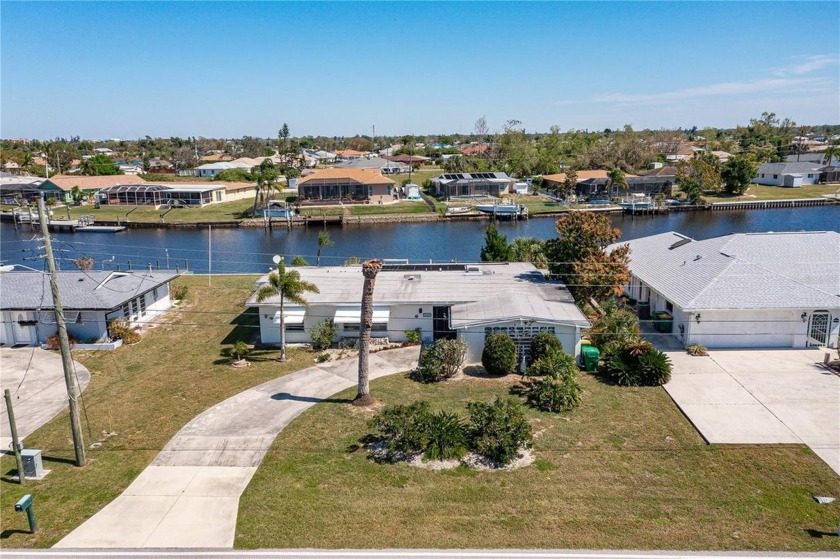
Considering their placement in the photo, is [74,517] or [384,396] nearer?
[74,517]

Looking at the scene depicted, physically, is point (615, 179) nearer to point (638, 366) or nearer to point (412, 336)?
point (412, 336)

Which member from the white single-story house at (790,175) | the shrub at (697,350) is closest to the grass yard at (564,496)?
the shrub at (697,350)

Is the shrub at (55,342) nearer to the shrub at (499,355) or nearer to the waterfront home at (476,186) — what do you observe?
the shrub at (499,355)

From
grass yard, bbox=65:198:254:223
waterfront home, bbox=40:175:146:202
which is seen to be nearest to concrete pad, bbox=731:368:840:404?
grass yard, bbox=65:198:254:223

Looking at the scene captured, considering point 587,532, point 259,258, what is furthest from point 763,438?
point 259,258

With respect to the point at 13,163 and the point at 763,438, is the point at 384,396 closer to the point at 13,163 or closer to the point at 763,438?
the point at 763,438

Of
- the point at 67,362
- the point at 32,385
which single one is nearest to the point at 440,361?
the point at 67,362
